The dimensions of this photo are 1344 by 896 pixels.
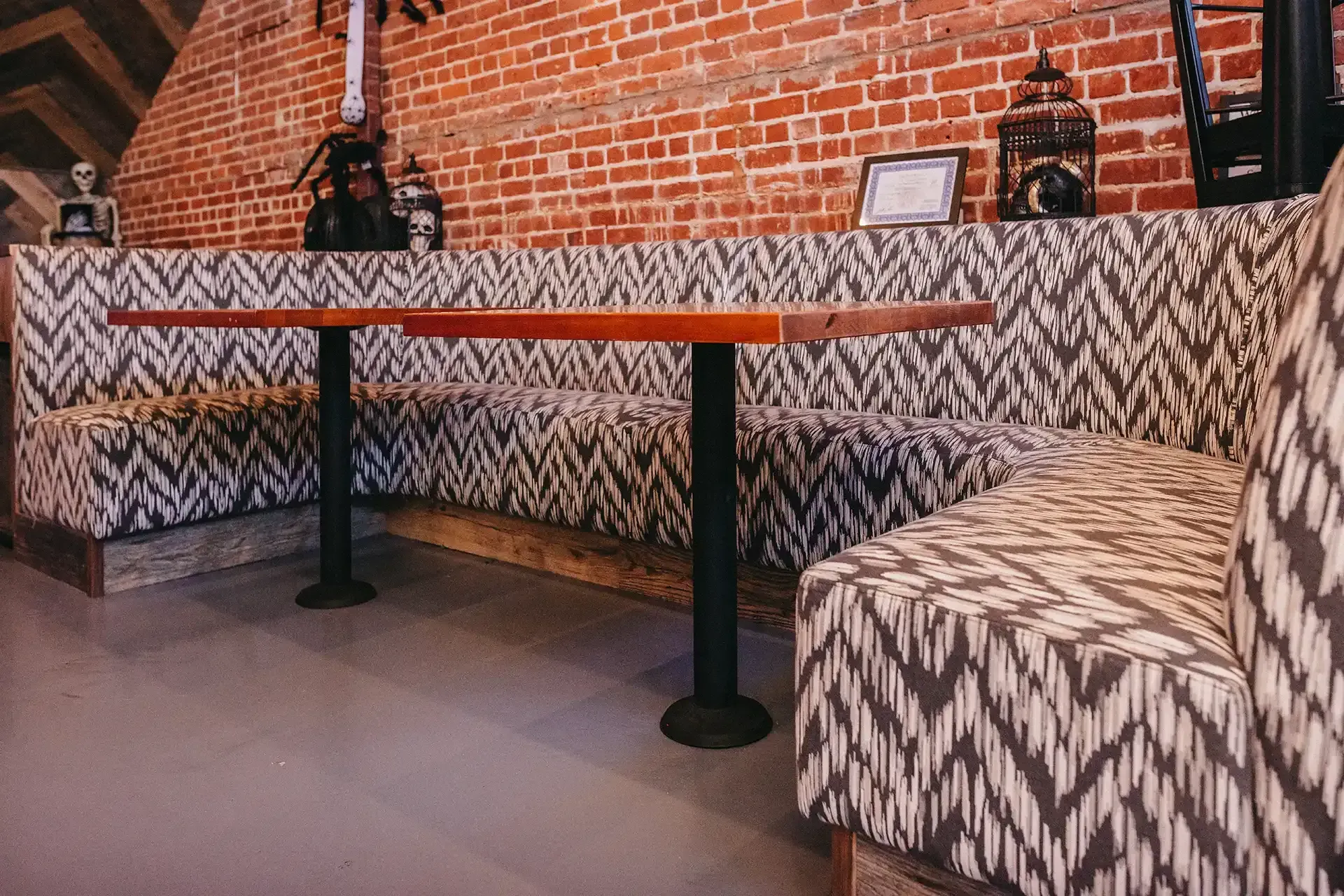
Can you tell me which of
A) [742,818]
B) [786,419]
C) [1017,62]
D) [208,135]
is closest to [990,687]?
[742,818]

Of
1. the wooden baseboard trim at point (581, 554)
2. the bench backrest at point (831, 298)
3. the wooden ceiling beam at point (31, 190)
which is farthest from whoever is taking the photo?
the wooden ceiling beam at point (31, 190)

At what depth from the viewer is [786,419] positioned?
7.21 ft

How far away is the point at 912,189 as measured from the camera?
2.96 meters

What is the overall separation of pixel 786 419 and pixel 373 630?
103cm

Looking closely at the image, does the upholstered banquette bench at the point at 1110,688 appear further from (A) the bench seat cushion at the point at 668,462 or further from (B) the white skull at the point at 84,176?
(B) the white skull at the point at 84,176

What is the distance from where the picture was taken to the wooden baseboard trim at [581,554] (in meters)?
2.20

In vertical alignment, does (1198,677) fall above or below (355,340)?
below

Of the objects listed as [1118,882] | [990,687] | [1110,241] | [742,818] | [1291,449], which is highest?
[1110,241]

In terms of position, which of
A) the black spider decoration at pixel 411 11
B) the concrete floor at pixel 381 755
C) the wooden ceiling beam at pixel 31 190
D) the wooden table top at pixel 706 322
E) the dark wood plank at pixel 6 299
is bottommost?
the concrete floor at pixel 381 755

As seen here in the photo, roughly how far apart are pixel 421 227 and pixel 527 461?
6.99 feet

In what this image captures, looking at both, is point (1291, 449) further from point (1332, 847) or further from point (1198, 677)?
point (1332, 847)

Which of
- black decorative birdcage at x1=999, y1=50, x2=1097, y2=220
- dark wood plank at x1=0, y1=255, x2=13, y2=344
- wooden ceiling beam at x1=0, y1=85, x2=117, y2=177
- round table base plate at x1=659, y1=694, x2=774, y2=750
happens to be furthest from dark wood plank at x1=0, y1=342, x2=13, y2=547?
wooden ceiling beam at x1=0, y1=85, x2=117, y2=177

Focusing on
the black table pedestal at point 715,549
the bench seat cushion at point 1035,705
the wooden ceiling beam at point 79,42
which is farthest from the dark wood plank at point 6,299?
the wooden ceiling beam at point 79,42

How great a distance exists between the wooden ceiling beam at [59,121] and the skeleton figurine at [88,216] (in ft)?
0.27
